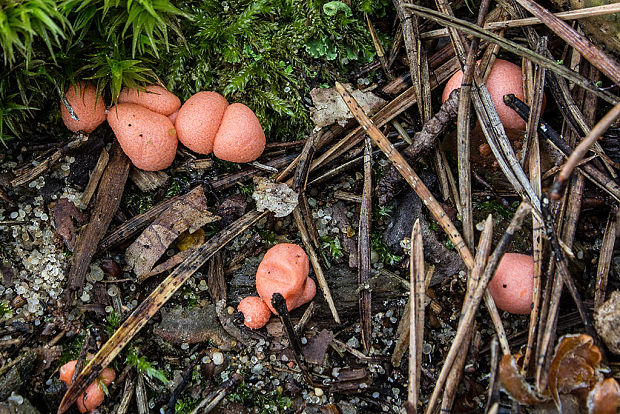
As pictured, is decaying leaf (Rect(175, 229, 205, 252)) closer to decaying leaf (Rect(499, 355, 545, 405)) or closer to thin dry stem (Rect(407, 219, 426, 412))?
thin dry stem (Rect(407, 219, 426, 412))

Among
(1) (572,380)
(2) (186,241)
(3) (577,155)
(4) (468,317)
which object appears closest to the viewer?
(3) (577,155)

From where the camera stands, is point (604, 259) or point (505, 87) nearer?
point (604, 259)

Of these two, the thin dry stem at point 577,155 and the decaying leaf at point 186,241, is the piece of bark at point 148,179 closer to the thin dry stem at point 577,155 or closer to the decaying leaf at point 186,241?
the decaying leaf at point 186,241

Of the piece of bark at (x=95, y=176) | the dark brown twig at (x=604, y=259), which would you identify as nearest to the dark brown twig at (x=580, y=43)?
the dark brown twig at (x=604, y=259)

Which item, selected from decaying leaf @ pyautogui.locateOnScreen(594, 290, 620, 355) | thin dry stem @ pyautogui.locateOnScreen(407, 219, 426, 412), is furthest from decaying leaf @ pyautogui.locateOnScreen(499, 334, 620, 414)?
thin dry stem @ pyautogui.locateOnScreen(407, 219, 426, 412)

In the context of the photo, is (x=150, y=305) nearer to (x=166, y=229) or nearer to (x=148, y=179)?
(x=166, y=229)

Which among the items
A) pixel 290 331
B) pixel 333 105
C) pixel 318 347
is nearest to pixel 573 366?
pixel 318 347

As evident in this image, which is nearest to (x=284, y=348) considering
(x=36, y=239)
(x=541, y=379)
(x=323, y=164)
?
(x=323, y=164)

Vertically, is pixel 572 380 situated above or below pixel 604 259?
below
